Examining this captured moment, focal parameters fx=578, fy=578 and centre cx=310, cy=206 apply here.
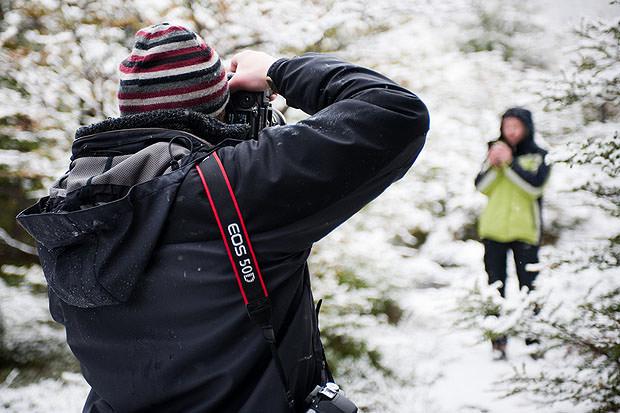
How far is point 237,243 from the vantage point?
3.49 ft

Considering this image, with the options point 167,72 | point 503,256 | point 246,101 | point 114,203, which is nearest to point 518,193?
point 503,256

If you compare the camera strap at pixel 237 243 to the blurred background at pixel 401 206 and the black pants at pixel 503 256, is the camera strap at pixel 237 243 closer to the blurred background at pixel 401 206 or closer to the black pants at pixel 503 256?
the blurred background at pixel 401 206

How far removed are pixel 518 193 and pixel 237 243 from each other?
3732 mm

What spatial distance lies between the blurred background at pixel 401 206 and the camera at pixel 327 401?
Result: 156 centimetres

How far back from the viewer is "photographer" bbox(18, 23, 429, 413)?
1.06 metres

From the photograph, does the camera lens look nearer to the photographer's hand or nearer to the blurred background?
the photographer's hand

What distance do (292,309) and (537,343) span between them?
1.98 meters

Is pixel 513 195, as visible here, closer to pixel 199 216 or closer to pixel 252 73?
pixel 252 73

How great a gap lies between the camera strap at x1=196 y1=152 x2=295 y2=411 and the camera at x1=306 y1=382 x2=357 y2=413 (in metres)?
0.17

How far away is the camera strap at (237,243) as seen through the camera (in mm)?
1052

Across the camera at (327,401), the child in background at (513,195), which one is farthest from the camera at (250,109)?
the child in background at (513,195)

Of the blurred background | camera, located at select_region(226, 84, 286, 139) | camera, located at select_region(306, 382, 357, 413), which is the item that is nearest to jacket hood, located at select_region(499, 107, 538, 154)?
the blurred background

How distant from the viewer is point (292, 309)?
1.20 meters

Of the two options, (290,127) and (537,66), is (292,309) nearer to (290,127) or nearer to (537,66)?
(290,127)
